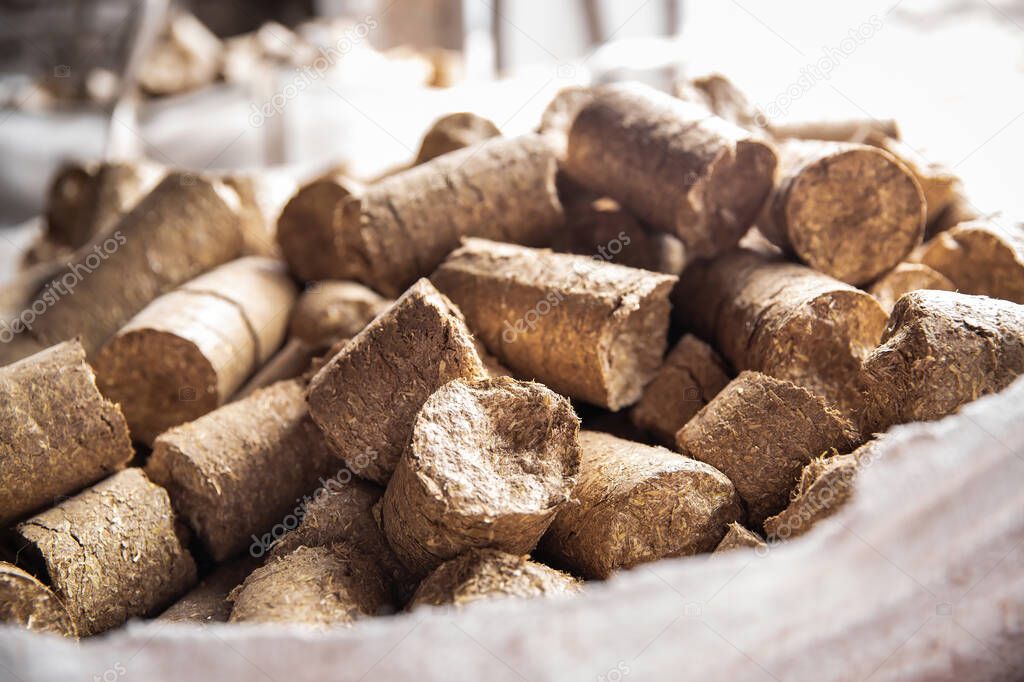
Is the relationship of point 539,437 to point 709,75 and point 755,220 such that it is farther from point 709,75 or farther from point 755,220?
point 709,75

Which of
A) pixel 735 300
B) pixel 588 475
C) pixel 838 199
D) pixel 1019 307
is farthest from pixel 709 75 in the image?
pixel 588 475

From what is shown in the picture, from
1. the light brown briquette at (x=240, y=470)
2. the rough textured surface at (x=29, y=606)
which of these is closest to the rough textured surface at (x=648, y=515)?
the light brown briquette at (x=240, y=470)

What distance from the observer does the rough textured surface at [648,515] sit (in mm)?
1849

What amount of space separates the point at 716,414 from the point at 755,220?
0.98 m

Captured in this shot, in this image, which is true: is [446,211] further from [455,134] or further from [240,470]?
[240,470]

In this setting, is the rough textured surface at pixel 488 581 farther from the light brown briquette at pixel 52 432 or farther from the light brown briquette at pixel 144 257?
the light brown briquette at pixel 144 257

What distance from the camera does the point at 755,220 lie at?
109 inches

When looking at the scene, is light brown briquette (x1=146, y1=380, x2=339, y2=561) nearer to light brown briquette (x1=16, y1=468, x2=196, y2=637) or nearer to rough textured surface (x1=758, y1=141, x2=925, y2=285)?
light brown briquette (x1=16, y1=468, x2=196, y2=637)

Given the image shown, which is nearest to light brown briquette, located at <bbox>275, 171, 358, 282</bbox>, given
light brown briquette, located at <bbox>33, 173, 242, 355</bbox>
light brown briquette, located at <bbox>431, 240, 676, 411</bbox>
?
light brown briquette, located at <bbox>33, 173, 242, 355</bbox>

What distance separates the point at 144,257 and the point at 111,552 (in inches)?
59.9

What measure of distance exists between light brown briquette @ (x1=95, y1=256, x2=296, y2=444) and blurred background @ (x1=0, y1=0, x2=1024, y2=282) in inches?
60.6

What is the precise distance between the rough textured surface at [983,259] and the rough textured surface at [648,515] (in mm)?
1309

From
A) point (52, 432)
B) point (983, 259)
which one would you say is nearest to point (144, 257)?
point (52, 432)

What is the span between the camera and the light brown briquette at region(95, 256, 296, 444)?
2705 millimetres
